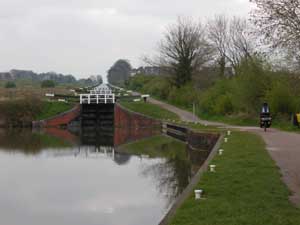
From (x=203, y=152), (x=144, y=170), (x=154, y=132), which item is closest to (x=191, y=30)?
(x=154, y=132)

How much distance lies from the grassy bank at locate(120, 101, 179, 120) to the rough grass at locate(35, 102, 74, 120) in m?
5.05

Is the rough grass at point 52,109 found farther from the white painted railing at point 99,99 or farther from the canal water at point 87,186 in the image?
the canal water at point 87,186

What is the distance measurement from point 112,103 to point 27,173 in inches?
1050

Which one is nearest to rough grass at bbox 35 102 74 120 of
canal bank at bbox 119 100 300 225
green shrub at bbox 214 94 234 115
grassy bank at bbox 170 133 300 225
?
green shrub at bbox 214 94 234 115

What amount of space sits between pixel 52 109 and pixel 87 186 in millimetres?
31520

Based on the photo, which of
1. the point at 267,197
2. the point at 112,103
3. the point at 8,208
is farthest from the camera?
the point at 112,103

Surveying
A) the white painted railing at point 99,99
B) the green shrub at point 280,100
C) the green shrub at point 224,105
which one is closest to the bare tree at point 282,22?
the green shrub at point 280,100

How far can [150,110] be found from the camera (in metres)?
42.4

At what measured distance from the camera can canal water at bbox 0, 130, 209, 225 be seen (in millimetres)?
10359

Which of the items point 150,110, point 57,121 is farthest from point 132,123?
point 57,121

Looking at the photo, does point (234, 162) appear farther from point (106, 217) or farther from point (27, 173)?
point (27, 173)

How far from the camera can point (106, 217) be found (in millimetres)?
10172

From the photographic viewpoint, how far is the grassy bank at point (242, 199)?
6559 millimetres

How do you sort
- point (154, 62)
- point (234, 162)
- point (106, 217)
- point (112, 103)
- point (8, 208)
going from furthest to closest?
point (154, 62)
point (112, 103)
point (234, 162)
point (8, 208)
point (106, 217)
